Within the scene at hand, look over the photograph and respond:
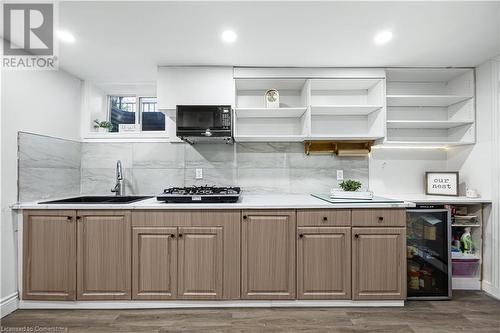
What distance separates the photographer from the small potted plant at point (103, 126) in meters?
2.90

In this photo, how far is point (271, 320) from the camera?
197 centimetres

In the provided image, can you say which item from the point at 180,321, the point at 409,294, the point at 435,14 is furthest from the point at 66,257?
the point at 435,14

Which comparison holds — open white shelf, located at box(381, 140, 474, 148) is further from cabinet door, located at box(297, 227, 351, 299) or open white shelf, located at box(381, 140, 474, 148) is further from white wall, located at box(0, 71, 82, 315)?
white wall, located at box(0, 71, 82, 315)

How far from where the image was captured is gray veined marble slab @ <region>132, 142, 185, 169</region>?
288cm

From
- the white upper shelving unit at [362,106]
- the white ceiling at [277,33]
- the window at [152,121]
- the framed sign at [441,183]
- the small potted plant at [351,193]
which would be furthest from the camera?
the window at [152,121]

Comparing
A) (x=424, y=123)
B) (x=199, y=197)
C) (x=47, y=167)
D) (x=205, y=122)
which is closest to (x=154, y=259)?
Answer: (x=199, y=197)

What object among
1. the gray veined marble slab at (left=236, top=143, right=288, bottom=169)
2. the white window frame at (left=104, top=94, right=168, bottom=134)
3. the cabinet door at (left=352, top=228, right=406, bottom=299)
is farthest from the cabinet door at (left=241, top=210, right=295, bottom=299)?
the white window frame at (left=104, top=94, right=168, bottom=134)

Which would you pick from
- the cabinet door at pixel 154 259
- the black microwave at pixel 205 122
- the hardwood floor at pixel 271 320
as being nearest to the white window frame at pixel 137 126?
the black microwave at pixel 205 122

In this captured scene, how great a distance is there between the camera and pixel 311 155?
2.86 metres

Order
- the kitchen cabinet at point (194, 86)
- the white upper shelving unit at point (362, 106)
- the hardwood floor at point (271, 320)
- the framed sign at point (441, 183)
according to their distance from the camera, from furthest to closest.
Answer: the framed sign at point (441, 183)
the white upper shelving unit at point (362, 106)
the kitchen cabinet at point (194, 86)
the hardwood floor at point (271, 320)

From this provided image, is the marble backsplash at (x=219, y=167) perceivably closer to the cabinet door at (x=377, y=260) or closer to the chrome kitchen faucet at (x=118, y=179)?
the chrome kitchen faucet at (x=118, y=179)

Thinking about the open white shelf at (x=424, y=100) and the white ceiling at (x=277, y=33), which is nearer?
the white ceiling at (x=277, y=33)

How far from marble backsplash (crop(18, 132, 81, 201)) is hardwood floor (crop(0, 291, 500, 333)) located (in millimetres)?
1033

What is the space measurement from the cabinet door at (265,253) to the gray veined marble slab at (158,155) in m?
1.22
